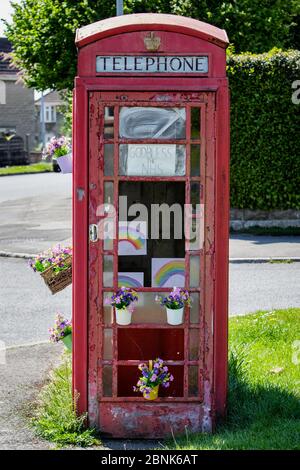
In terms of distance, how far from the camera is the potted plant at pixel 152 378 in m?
5.95

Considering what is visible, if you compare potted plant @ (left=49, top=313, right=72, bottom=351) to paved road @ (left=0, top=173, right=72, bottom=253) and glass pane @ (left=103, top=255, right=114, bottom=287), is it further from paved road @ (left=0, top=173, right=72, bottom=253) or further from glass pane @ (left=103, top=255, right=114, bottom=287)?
paved road @ (left=0, top=173, right=72, bottom=253)

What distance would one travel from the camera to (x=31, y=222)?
63.5 ft

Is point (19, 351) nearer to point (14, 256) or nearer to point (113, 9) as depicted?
point (14, 256)

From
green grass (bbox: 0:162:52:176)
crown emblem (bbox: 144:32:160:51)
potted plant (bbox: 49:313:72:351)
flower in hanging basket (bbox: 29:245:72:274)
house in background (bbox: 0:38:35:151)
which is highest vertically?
house in background (bbox: 0:38:35:151)

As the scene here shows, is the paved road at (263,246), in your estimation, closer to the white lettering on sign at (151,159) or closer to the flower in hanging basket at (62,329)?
the flower in hanging basket at (62,329)

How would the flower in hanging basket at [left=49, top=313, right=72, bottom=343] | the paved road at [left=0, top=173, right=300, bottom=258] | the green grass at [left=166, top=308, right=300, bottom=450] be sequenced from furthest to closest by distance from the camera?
the paved road at [left=0, top=173, right=300, bottom=258], the flower in hanging basket at [left=49, top=313, right=72, bottom=343], the green grass at [left=166, top=308, right=300, bottom=450]

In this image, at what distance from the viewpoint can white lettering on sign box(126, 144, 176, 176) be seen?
5.92 metres

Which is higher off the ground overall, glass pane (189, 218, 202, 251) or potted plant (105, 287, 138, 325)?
glass pane (189, 218, 202, 251)

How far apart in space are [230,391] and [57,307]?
463 centimetres

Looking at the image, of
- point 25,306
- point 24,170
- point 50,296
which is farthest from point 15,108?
point 25,306

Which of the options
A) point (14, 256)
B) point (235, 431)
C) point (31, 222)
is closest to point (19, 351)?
point (235, 431)

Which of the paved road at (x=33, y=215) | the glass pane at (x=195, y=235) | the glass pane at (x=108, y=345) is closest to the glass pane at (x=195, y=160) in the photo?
the glass pane at (x=195, y=235)

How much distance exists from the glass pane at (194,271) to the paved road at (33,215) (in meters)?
9.16

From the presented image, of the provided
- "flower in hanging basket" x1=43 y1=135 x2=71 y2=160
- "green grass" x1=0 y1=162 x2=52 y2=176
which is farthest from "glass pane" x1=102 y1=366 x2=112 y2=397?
"green grass" x1=0 y1=162 x2=52 y2=176
